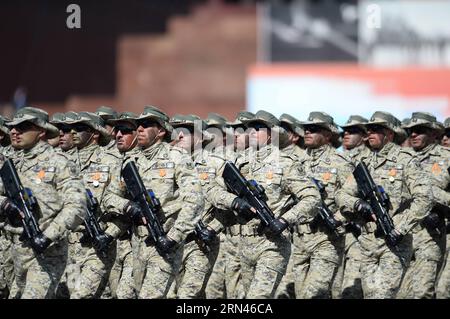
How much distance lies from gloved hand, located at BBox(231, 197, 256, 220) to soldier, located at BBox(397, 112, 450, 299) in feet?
8.59

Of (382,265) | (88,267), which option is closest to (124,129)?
(88,267)

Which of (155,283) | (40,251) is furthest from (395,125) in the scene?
(40,251)

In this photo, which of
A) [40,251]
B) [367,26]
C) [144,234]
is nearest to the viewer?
[40,251]

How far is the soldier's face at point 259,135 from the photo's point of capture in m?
15.7

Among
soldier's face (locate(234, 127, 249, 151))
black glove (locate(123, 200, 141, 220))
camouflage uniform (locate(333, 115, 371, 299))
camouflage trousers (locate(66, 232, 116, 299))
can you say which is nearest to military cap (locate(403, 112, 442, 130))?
camouflage uniform (locate(333, 115, 371, 299))

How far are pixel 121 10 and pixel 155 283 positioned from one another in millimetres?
20809

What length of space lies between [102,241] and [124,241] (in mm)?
315

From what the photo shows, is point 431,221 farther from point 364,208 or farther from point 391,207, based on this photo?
point 364,208

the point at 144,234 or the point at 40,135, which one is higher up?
the point at 40,135

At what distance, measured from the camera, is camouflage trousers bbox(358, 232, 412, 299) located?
15898 millimetres

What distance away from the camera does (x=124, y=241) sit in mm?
16172

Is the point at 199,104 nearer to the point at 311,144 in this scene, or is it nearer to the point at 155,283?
the point at 311,144

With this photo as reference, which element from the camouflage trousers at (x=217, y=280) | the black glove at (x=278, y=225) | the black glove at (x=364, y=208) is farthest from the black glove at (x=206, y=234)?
the black glove at (x=364, y=208)

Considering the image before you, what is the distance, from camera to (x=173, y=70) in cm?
3462
